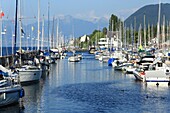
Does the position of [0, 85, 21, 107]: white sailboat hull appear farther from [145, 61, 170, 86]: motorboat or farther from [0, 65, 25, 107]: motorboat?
[145, 61, 170, 86]: motorboat

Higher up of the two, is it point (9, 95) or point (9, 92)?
point (9, 92)

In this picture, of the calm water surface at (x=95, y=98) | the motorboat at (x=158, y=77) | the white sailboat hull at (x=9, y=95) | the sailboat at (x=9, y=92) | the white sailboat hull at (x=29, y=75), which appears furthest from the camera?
the motorboat at (x=158, y=77)

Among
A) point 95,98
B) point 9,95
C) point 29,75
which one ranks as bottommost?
point 95,98

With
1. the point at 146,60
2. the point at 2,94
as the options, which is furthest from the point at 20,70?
the point at 146,60

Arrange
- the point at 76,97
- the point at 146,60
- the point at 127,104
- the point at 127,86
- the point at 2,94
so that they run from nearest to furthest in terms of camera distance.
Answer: the point at 2,94 → the point at 127,104 → the point at 76,97 → the point at 127,86 → the point at 146,60

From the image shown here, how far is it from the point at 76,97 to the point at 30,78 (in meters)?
11.3

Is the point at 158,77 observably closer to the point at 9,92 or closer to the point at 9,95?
the point at 9,95

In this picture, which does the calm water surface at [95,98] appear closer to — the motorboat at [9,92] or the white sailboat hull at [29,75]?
the motorboat at [9,92]

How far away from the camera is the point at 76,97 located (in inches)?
1859

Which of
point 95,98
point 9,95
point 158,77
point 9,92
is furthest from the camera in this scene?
point 158,77

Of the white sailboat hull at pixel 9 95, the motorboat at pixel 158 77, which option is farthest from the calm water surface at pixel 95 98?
the motorboat at pixel 158 77

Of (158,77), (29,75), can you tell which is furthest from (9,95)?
(158,77)

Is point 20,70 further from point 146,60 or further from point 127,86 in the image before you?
point 146,60

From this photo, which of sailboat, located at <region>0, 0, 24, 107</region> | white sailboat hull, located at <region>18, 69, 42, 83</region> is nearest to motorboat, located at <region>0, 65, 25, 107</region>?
sailboat, located at <region>0, 0, 24, 107</region>
